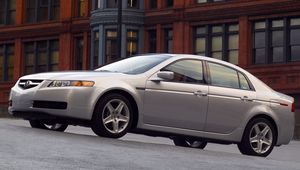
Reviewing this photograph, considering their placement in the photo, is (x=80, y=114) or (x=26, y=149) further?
(x=80, y=114)

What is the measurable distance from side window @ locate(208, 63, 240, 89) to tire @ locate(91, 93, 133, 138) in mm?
1749

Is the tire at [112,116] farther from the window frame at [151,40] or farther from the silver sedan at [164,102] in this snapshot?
the window frame at [151,40]

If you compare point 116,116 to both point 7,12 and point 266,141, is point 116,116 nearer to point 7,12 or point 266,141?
point 266,141

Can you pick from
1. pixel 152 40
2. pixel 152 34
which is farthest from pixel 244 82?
pixel 152 34

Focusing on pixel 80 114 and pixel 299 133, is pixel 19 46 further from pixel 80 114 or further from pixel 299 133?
pixel 80 114

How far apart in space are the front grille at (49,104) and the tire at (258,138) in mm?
3200

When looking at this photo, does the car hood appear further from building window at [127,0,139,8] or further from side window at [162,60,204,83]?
building window at [127,0,139,8]

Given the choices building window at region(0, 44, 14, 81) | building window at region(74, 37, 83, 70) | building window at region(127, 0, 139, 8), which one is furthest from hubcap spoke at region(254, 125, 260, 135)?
building window at region(0, 44, 14, 81)

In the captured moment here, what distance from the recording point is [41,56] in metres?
52.2

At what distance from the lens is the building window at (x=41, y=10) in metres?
51.5

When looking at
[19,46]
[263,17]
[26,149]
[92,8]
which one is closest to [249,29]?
[263,17]

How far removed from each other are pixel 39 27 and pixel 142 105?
40.5 m

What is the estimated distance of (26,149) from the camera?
9.41 m

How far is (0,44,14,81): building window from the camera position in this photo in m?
53.5
